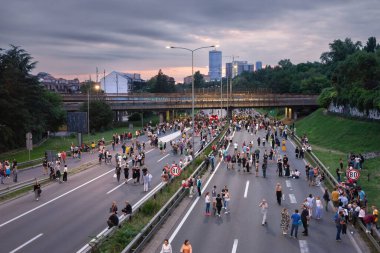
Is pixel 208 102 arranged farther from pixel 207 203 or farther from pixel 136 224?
pixel 136 224

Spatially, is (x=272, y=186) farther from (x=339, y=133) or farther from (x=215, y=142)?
(x=339, y=133)

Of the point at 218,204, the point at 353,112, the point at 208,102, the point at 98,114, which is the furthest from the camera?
the point at 208,102

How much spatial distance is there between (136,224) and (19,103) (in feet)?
131

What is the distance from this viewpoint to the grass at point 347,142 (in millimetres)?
33594

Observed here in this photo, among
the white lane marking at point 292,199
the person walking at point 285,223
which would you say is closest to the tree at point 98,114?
the white lane marking at point 292,199

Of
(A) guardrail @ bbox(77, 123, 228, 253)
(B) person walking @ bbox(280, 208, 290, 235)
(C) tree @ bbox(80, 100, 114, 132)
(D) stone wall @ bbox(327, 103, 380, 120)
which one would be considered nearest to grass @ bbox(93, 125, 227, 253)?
(A) guardrail @ bbox(77, 123, 228, 253)

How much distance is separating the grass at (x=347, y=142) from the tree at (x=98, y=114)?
34804 mm

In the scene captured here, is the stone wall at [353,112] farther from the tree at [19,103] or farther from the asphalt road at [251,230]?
the tree at [19,103]

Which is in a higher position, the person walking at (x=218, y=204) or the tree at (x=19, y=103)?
the tree at (x=19, y=103)

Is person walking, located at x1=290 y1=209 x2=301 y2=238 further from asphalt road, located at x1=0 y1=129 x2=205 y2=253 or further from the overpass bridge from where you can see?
the overpass bridge

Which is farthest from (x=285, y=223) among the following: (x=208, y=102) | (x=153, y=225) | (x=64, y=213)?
(x=208, y=102)

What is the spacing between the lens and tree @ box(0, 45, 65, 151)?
53.9m

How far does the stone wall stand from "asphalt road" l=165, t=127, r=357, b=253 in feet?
106

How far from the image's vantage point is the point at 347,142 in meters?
55.3
